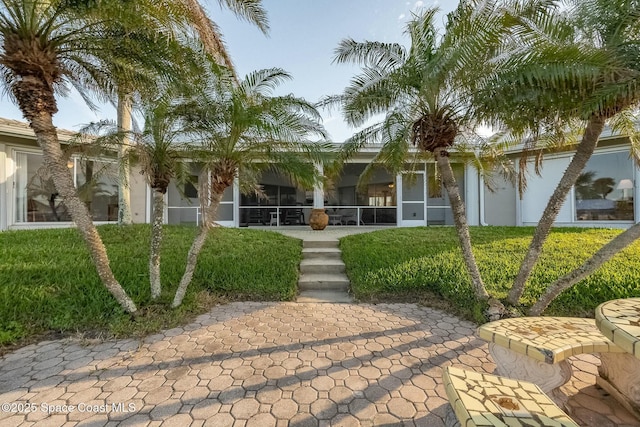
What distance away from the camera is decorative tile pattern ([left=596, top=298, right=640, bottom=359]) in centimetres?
174

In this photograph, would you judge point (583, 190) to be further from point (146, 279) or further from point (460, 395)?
point (146, 279)

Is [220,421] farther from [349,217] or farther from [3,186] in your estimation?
[349,217]

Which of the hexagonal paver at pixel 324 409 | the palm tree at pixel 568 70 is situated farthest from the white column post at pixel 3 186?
the palm tree at pixel 568 70

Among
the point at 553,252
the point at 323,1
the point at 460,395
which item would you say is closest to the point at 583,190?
the point at 553,252

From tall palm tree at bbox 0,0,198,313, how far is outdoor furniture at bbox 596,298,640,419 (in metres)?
5.09

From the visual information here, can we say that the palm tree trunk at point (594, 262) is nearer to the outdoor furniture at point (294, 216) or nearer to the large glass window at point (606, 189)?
the large glass window at point (606, 189)

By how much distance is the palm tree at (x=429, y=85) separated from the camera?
3.29 m

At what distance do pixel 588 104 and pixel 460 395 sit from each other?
3280 millimetres

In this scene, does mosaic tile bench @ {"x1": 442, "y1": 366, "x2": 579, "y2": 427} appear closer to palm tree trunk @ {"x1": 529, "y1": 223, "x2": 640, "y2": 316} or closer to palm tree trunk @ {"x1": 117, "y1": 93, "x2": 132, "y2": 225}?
palm tree trunk @ {"x1": 529, "y1": 223, "x2": 640, "y2": 316}

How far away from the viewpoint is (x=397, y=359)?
118 inches

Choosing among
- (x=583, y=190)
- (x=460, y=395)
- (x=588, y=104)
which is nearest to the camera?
(x=460, y=395)

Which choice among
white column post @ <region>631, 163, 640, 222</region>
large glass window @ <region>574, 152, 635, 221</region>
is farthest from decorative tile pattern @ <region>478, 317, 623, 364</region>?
large glass window @ <region>574, 152, 635, 221</region>

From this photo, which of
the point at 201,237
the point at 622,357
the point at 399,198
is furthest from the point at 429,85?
the point at 399,198

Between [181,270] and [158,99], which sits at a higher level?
[158,99]
